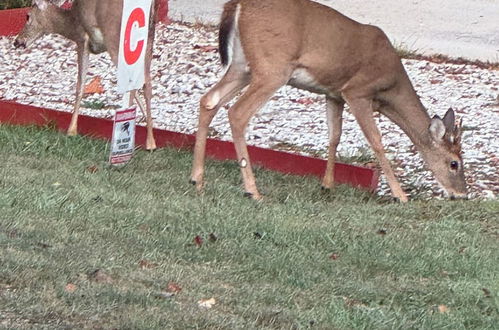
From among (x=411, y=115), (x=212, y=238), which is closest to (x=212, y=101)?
(x=411, y=115)

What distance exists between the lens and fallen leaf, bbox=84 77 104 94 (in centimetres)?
1265

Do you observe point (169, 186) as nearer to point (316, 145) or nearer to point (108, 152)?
point (108, 152)

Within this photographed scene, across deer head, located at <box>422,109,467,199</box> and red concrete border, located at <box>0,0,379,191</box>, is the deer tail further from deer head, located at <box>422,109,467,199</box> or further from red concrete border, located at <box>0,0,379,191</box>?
deer head, located at <box>422,109,467,199</box>

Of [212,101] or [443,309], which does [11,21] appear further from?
[443,309]

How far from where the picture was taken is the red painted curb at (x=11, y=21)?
14.9 meters

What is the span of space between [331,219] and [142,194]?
3.99 ft

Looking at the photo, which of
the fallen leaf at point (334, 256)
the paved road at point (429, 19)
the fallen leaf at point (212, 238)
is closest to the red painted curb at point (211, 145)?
the fallen leaf at point (334, 256)

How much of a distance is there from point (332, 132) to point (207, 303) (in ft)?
13.8

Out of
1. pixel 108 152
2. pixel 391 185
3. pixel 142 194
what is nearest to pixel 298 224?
pixel 142 194

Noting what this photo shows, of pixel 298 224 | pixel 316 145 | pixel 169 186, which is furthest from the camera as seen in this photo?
pixel 316 145

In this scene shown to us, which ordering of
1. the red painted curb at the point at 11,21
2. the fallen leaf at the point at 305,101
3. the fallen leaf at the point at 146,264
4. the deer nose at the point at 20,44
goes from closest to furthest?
the fallen leaf at the point at 146,264, the deer nose at the point at 20,44, the fallen leaf at the point at 305,101, the red painted curb at the point at 11,21

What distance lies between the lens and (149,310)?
18.4ft

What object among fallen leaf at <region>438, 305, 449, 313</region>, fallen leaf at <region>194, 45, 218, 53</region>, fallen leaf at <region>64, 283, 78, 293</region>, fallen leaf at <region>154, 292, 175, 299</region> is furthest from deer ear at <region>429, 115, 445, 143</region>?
fallen leaf at <region>64, 283, 78, 293</region>

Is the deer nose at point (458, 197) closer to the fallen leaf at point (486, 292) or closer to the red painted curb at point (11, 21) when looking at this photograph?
the fallen leaf at point (486, 292)
